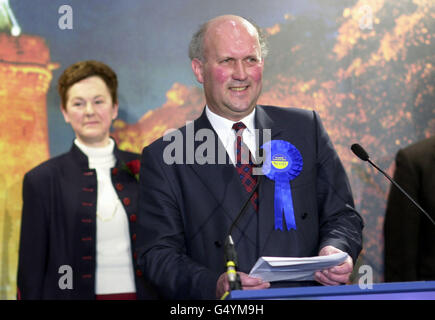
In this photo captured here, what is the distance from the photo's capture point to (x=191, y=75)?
3369mm

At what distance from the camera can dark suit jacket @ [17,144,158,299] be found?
9.84 feet

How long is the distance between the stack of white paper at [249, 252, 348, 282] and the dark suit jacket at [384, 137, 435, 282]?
148 cm

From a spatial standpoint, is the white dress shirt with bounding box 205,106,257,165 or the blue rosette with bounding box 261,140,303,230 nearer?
the blue rosette with bounding box 261,140,303,230

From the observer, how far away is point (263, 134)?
2.42 metres

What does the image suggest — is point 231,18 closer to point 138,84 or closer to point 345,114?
point 138,84

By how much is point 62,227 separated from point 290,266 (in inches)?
67.1

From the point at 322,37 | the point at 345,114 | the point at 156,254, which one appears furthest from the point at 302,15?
the point at 156,254

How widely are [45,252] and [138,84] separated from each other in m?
1.08
